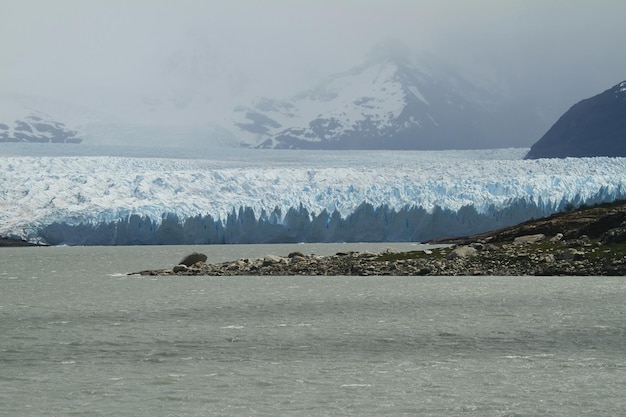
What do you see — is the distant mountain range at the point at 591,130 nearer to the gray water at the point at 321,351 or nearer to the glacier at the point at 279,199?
the glacier at the point at 279,199

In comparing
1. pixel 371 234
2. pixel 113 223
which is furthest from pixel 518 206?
pixel 113 223

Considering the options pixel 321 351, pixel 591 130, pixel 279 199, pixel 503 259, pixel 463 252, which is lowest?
pixel 321 351

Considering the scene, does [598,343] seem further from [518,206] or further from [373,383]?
[518,206]

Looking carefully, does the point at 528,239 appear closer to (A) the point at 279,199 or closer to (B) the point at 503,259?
(B) the point at 503,259

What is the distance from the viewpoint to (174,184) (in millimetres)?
66250

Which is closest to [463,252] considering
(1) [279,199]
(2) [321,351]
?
(2) [321,351]

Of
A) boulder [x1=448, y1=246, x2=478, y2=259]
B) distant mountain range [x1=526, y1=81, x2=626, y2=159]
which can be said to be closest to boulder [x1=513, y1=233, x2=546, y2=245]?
boulder [x1=448, y1=246, x2=478, y2=259]

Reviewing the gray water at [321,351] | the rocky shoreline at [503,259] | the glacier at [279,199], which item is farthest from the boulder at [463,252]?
the glacier at [279,199]

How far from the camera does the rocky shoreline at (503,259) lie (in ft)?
125

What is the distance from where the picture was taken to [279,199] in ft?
218

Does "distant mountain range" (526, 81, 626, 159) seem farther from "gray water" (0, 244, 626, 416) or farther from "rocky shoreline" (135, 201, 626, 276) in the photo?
"gray water" (0, 244, 626, 416)

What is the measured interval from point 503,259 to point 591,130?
7853cm

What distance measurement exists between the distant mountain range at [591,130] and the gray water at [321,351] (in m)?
77.7

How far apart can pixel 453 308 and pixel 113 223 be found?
137 ft
